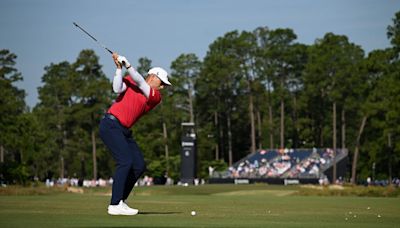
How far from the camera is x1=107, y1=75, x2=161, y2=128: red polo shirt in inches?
508

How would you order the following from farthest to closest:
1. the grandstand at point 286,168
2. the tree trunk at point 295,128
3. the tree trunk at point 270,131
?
the tree trunk at point 295,128, the tree trunk at point 270,131, the grandstand at point 286,168

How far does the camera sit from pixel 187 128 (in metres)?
78.4

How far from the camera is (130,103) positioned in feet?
42.4

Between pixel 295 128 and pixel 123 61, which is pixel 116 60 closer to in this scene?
pixel 123 61

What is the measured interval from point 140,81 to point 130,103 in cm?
39

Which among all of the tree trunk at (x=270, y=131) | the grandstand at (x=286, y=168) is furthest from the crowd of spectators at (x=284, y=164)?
the tree trunk at (x=270, y=131)

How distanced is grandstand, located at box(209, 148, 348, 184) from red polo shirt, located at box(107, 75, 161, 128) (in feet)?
214

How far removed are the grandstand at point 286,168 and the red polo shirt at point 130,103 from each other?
214 feet

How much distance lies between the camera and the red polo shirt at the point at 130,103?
12898mm

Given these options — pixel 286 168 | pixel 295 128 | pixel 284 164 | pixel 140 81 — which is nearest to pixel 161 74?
pixel 140 81

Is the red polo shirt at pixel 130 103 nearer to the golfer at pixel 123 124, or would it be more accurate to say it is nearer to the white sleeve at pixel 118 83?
the golfer at pixel 123 124

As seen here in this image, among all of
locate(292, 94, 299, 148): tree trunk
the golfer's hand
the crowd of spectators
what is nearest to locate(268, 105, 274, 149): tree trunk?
locate(292, 94, 299, 148): tree trunk

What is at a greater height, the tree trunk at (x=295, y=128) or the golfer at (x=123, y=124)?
the tree trunk at (x=295, y=128)

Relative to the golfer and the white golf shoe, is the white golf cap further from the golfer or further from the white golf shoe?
the white golf shoe
